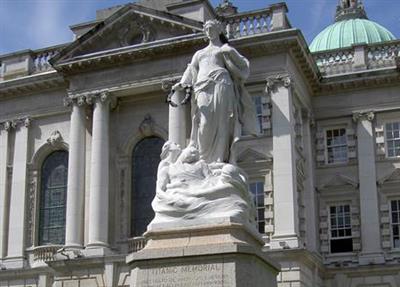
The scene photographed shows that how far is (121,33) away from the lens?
1499 inches

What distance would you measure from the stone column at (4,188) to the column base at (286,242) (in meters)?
13.7

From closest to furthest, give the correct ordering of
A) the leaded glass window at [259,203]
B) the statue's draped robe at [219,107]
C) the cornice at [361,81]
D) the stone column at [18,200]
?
the statue's draped robe at [219,107], the leaded glass window at [259,203], the stone column at [18,200], the cornice at [361,81]

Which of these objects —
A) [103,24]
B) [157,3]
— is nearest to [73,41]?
[103,24]

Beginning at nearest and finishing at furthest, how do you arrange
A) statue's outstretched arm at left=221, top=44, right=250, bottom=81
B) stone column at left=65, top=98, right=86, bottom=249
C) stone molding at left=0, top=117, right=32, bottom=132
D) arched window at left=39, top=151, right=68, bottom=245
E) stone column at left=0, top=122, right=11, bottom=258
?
1. statue's outstretched arm at left=221, top=44, right=250, bottom=81
2. stone column at left=65, top=98, right=86, bottom=249
3. arched window at left=39, top=151, right=68, bottom=245
4. stone column at left=0, top=122, right=11, bottom=258
5. stone molding at left=0, top=117, right=32, bottom=132

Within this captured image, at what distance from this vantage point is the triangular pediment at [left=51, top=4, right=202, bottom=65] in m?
37.4

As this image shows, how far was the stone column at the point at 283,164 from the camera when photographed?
109 ft

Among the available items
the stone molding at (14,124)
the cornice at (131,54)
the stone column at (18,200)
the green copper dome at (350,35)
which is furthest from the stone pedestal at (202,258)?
the green copper dome at (350,35)

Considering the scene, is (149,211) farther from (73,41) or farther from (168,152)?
(168,152)

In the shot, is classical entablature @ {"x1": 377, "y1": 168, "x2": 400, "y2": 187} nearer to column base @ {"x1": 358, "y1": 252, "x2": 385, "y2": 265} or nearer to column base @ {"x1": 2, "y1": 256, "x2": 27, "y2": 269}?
column base @ {"x1": 358, "y1": 252, "x2": 385, "y2": 265}

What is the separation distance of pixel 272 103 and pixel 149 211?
7.39 m

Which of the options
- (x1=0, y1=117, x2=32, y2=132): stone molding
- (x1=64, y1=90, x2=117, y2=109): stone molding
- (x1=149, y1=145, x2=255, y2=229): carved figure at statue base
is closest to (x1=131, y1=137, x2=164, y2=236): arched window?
(x1=64, y1=90, x2=117, y2=109): stone molding

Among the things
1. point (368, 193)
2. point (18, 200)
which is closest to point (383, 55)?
point (368, 193)

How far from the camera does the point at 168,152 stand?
1363cm

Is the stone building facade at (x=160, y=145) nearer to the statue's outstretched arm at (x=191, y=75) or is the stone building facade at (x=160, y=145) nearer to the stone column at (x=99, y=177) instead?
the stone column at (x=99, y=177)
